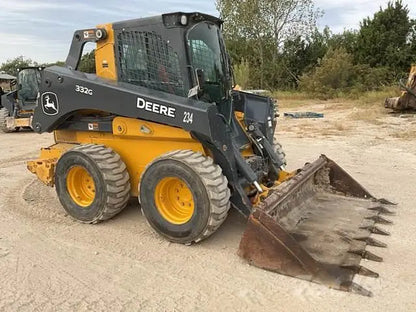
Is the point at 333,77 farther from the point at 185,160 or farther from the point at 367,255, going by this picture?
the point at 185,160

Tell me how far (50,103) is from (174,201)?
1865 mm

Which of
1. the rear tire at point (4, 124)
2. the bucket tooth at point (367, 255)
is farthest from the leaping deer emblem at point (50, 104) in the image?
the rear tire at point (4, 124)

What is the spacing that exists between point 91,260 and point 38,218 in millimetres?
1440

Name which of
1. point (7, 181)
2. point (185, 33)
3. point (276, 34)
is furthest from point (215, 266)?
point (276, 34)

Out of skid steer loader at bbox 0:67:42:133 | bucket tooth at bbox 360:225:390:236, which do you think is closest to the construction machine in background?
skid steer loader at bbox 0:67:42:133

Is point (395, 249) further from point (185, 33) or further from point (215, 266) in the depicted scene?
point (185, 33)

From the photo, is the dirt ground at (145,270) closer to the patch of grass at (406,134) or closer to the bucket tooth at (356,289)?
the bucket tooth at (356,289)

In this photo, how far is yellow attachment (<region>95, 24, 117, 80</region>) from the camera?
4684mm

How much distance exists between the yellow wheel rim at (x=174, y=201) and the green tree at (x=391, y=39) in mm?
23991

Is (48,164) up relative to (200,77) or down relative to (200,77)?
down

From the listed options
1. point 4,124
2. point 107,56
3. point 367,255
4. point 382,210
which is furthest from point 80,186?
point 4,124

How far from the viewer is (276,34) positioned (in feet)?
98.7

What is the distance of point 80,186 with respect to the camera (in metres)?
4.91

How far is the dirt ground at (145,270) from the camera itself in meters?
3.11
